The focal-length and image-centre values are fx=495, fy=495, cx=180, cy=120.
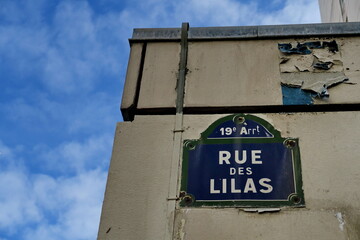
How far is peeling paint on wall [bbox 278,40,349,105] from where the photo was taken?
7.45ft

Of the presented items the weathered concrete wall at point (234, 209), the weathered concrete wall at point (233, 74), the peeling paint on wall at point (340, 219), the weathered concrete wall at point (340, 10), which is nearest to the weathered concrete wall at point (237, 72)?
the weathered concrete wall at point (233, 74)

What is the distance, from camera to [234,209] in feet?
6.22

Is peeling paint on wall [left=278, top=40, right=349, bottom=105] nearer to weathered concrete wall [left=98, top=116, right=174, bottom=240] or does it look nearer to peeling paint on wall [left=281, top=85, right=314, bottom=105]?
peeling paint on wall [left=281, top=85, right=314, bottom=105]

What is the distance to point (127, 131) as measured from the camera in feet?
7.29

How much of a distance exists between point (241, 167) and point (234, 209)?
20cm

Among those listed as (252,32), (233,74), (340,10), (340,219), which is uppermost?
(340,10)

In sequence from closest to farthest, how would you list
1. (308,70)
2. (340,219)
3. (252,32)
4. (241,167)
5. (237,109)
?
(340,219), (241,167), (237,109), (308,70), (252,32)

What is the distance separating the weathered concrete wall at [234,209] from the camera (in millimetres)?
1832

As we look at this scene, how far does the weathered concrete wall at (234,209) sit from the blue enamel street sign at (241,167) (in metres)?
0.04

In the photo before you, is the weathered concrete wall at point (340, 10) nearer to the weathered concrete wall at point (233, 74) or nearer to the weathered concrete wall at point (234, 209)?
the weathered concrete wall at point (233, 74)

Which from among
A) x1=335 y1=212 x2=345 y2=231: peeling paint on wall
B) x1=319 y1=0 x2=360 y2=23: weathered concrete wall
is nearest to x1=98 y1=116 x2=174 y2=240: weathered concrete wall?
x1=335 y1=212 x2=345 y2=231: peeling paint on wall

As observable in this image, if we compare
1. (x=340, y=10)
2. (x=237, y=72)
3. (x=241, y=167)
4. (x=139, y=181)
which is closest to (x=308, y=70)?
(x=237, y=72)

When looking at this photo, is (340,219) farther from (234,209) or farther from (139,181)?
(139,181)

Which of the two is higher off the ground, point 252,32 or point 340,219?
point 252,32
